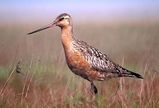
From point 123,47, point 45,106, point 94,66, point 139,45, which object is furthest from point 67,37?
point 123,47

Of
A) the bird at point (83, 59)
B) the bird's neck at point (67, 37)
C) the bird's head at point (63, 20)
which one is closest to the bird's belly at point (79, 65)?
the bird at point (83, 59)

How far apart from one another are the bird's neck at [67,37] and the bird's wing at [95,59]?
139 mm

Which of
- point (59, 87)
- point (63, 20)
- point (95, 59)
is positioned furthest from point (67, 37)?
point (59, 87)

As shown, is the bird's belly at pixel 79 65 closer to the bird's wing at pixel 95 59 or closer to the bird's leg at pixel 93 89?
the bird's wing at pixel 95 59

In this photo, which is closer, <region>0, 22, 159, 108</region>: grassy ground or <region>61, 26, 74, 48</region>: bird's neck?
<region>0, 22, 159, 108</region>: grassy ground

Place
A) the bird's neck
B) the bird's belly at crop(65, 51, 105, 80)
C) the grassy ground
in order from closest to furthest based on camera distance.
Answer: the grassy ground
the bird's belly at crop(65, 51, 105, 80)
the bird's neck

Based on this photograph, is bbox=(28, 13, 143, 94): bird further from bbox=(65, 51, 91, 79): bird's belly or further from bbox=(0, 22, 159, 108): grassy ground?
bbox=(0, 22, 159, 108): grassy ground

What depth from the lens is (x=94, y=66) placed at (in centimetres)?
948

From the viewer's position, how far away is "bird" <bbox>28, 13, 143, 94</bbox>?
364 inches

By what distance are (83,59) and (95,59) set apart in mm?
273

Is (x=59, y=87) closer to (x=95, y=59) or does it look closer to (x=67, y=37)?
(x=95, y=59)

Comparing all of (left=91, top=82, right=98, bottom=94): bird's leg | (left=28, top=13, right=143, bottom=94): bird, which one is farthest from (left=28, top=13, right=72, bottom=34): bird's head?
(left=91, top=82, right=98, bottom=94): bird's leg

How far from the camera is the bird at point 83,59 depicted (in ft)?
30.3

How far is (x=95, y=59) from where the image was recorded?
31.3 ft
